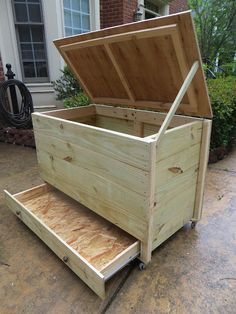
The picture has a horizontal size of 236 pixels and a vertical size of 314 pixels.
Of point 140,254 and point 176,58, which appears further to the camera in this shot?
point 140,254

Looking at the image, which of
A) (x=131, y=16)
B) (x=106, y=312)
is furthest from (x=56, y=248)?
(x=131, y=16)

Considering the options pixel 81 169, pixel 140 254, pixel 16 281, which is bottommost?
pixel 16 281

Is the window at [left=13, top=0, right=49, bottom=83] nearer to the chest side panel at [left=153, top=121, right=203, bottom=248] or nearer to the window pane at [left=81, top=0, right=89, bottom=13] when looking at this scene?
the window pane at [left=81, top=0, right=89, bottom=13]

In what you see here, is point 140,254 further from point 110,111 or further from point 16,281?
point 110,111

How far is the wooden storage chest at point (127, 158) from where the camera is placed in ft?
4.59

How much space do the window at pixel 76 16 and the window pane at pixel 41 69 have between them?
74 cm

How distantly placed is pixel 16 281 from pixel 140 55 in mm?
1746

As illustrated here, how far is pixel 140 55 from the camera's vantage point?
1705 mm

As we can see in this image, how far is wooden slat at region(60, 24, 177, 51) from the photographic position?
1.32m

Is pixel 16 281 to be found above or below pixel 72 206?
below

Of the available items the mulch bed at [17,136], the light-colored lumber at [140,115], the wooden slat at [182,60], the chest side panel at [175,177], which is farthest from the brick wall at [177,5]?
the chest side panel at [175,177]

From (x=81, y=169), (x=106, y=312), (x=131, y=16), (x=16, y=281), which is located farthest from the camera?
(x=131, y=16)

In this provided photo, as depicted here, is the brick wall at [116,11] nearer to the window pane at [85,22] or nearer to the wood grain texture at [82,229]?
the window pane at [85,22]

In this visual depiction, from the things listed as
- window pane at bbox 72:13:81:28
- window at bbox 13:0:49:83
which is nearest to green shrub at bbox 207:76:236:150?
window pane at bbox 72:13:81:28
